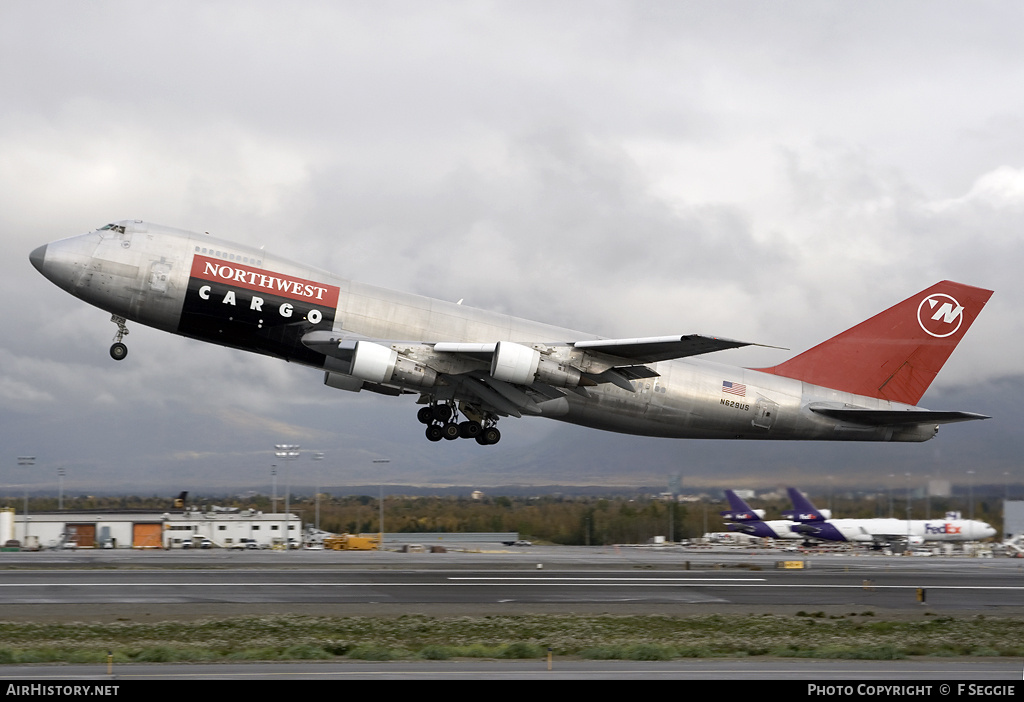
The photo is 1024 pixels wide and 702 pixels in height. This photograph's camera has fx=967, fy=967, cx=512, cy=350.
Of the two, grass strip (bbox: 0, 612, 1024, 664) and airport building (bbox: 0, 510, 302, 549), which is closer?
grass strip (bbox: 0, 612, 1024, 664)

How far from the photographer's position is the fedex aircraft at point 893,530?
70.6m

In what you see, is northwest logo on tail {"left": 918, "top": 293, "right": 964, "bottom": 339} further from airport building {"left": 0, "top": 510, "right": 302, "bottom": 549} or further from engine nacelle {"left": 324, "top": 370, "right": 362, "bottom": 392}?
airport building {"left": 0, "top": 510, "right": 302, "bottom": 549}

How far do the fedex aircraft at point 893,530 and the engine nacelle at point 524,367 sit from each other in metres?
42.6

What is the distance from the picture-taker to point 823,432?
38.5 metres

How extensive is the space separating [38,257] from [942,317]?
3422 cm

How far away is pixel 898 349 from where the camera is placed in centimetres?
3938

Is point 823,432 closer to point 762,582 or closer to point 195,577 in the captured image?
point 762,582

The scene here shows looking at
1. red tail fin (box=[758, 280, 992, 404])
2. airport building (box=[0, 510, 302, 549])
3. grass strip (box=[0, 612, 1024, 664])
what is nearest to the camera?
grass strip (box=[0, 612, 1024, 664])

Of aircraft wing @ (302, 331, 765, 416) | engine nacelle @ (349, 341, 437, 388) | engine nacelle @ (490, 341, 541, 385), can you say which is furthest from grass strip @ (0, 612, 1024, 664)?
aircraft wing @ (302, 331, 765, 416)

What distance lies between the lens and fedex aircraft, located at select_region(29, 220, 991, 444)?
3141 cm

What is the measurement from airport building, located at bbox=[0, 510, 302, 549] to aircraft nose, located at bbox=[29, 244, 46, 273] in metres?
51.9
